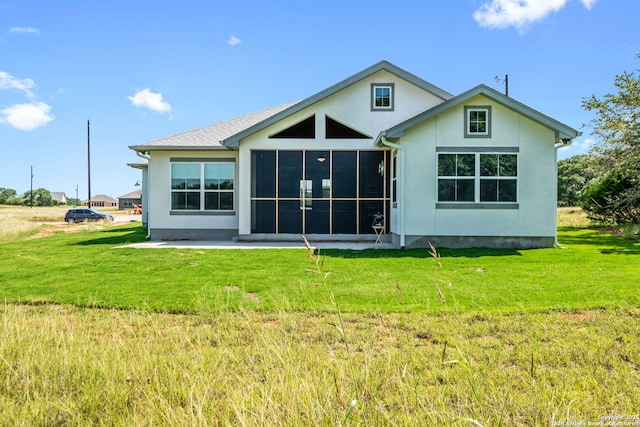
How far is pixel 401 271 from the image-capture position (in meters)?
8.04

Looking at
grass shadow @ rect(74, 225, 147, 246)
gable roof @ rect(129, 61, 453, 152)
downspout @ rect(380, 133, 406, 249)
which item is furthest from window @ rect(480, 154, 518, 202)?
grass shadow @ rect(74, 225, 147, 246)

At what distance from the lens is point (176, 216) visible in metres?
→ 14.6

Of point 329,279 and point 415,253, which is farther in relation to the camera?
point 415,253

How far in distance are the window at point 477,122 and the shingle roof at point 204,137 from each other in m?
8.19

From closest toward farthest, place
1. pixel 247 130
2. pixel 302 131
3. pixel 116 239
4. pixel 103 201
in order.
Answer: pixel 247 130 → pixel 302 131 → pixel 116 239 → pixel 103 201

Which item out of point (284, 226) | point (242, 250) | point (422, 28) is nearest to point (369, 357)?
point (242, 250)

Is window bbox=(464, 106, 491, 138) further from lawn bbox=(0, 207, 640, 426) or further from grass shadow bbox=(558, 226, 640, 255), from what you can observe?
lawn bbox=(0, 207, 640, 426)

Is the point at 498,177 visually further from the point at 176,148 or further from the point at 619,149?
the point at 176,148

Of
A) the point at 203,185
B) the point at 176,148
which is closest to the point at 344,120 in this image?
the point at 203,185

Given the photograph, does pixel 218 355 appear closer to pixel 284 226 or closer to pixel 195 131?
pixel 284 226

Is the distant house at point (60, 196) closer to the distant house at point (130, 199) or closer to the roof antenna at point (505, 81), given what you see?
the distant house at point (130, 199)

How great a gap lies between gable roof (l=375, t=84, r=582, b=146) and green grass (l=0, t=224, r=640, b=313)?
3501 mm

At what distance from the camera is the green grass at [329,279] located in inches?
216

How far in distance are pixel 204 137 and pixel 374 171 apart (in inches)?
266
